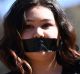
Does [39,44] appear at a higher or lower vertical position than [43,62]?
higher

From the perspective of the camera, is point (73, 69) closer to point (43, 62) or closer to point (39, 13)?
point (43, 62)

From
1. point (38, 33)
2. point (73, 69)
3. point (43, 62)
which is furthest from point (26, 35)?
point (73, 69)

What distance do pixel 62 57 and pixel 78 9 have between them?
56.0ft

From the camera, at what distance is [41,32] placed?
133 inches

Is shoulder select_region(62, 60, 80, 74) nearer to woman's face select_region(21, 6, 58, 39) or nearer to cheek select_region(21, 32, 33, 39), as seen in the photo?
woman's face select_region(21, 6, 58, 39)

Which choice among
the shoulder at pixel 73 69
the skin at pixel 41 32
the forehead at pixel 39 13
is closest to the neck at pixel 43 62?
the skin at pixel 41 32

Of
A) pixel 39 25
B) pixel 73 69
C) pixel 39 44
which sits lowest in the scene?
pixel 73 69

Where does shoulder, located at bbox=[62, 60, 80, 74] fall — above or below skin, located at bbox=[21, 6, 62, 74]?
below

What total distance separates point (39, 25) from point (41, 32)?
74 mm

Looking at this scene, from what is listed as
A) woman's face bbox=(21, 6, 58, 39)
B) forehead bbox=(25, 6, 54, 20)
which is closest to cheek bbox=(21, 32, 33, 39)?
woman's face bbox=(21, 6, 58, 39)

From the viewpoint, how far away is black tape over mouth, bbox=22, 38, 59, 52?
11.2 ft

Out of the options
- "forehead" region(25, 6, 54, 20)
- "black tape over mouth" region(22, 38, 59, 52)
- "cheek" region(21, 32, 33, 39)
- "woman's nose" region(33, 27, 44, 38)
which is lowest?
"black tape over mouth" region(22, 38, 59, 52)

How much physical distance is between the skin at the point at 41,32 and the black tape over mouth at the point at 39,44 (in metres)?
0.02

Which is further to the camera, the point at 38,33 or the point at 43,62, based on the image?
the point at 43,62
